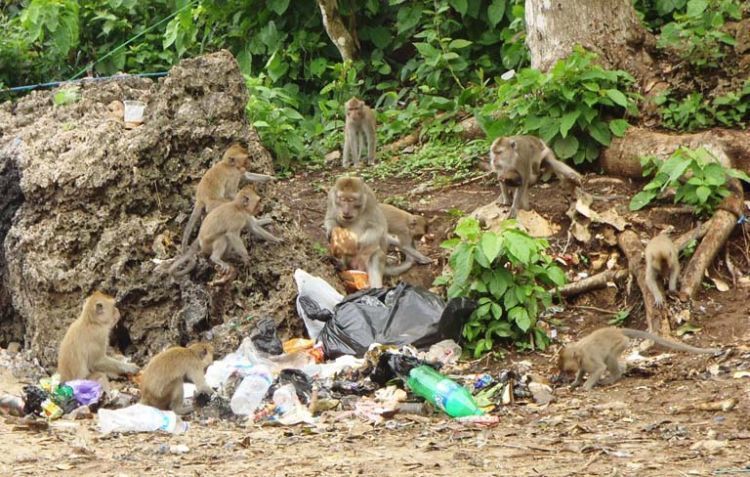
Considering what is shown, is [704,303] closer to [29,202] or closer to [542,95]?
[542,95]

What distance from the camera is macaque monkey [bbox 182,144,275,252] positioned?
9.65 meters

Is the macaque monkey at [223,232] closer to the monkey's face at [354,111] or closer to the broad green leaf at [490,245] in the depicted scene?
the broad green leaf at [490,245]

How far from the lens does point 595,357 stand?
26.5 ft

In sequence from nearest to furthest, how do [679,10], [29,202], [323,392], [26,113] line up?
[323,392] → [29,202] → [26,113] → [679,10]

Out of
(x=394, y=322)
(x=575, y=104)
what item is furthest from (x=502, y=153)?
(x=394, y=322)

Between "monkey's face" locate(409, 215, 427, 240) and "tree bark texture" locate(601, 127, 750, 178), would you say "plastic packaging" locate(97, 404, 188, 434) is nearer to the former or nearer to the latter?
"monkey's face" locate(409, 215, 427, 240)

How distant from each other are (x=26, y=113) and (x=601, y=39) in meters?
5.50

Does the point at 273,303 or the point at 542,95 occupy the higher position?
the point at 542,95

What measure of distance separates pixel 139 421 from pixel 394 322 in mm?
2339

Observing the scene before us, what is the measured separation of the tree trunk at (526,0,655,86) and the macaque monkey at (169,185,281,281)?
4.02m

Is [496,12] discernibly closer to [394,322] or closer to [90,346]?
[394,322]

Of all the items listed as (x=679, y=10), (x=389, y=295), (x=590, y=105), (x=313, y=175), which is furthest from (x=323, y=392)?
(x=679, y=10)

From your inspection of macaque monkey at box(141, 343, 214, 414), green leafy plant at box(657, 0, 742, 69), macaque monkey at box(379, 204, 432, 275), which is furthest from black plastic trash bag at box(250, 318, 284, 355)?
green leafy plant at box(657, 0, 742, 69)

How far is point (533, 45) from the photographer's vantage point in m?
12.5
